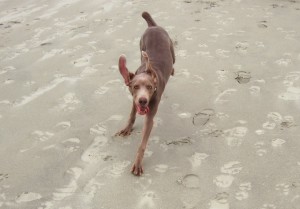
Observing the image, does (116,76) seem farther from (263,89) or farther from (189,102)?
(263,89)

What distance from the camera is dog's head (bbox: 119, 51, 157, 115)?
337 cm

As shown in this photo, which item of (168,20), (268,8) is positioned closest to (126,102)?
(168,20)

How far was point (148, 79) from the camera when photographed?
3465mm

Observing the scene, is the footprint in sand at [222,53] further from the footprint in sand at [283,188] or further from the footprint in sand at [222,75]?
the footprint in sand at [283,188]

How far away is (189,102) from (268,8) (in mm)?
3828

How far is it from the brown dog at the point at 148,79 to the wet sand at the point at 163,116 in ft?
0.64

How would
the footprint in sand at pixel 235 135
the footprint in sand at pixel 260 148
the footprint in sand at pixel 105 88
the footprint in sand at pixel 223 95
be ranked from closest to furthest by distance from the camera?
1. the footprint in sand at pixel 260 148
2. the footprint in sand at pixel 235 135
3. the footprint in sand at pixel 223 95
4. the footprint in sand at pixel 105 88

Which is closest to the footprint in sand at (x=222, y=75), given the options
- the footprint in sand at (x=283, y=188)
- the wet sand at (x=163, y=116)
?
the wet sand at (x=163, y=116)

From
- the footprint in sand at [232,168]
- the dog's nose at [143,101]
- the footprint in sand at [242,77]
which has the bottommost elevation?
the footprint in sand at [242,77]

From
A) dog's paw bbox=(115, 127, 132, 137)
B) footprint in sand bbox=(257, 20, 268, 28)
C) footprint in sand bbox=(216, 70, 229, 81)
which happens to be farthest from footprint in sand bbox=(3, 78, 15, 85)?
footprint in sand bbox=(257, 20, 268, 28)

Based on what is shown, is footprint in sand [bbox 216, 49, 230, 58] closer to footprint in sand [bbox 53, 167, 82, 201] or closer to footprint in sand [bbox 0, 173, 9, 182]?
footprint in sand [bbox 53, 167, 82, 201]

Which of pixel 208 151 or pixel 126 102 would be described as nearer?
pixel 208 151

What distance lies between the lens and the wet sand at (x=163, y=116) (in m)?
3.43

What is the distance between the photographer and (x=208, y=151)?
3883 mm
